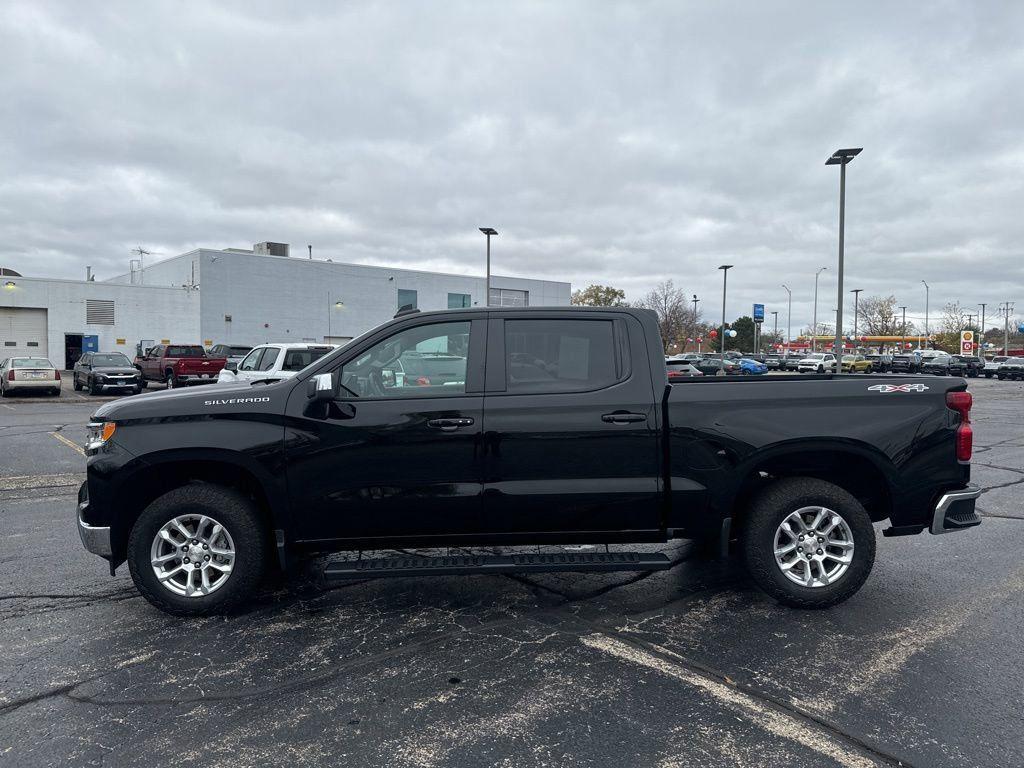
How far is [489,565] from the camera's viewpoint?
13.8ft

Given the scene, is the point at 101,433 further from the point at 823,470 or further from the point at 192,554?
the point at 823,470

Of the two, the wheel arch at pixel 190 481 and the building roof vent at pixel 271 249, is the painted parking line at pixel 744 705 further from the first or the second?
the building roof vent at pixel 271 249

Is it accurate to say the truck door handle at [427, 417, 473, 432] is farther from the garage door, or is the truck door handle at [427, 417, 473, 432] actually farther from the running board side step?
the garage door

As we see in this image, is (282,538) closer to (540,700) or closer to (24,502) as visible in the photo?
(540,700)

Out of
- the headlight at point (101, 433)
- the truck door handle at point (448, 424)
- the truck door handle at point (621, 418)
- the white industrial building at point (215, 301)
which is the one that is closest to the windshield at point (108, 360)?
the white industrial building at point (215, 301)

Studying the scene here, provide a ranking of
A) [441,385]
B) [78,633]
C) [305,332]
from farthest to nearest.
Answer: [305,332] < [441,385] < [78,633]

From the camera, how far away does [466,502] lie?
4309 mm

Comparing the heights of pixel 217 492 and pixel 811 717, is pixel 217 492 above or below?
above

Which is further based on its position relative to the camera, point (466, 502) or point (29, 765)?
point (466, 502)

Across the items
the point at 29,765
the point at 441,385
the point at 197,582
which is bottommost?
the point at 29,765

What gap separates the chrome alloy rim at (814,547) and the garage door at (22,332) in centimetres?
4412

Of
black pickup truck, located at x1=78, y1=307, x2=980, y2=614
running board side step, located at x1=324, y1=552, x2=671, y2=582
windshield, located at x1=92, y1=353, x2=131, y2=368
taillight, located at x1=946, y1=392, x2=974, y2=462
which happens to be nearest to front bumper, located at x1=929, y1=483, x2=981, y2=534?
black pickup truck, located at x1=78, y1=307, x2=980, y2=614

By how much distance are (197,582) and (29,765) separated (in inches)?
61.6

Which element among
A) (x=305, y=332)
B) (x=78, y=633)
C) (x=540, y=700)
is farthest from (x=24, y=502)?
(x=305, y=332)
